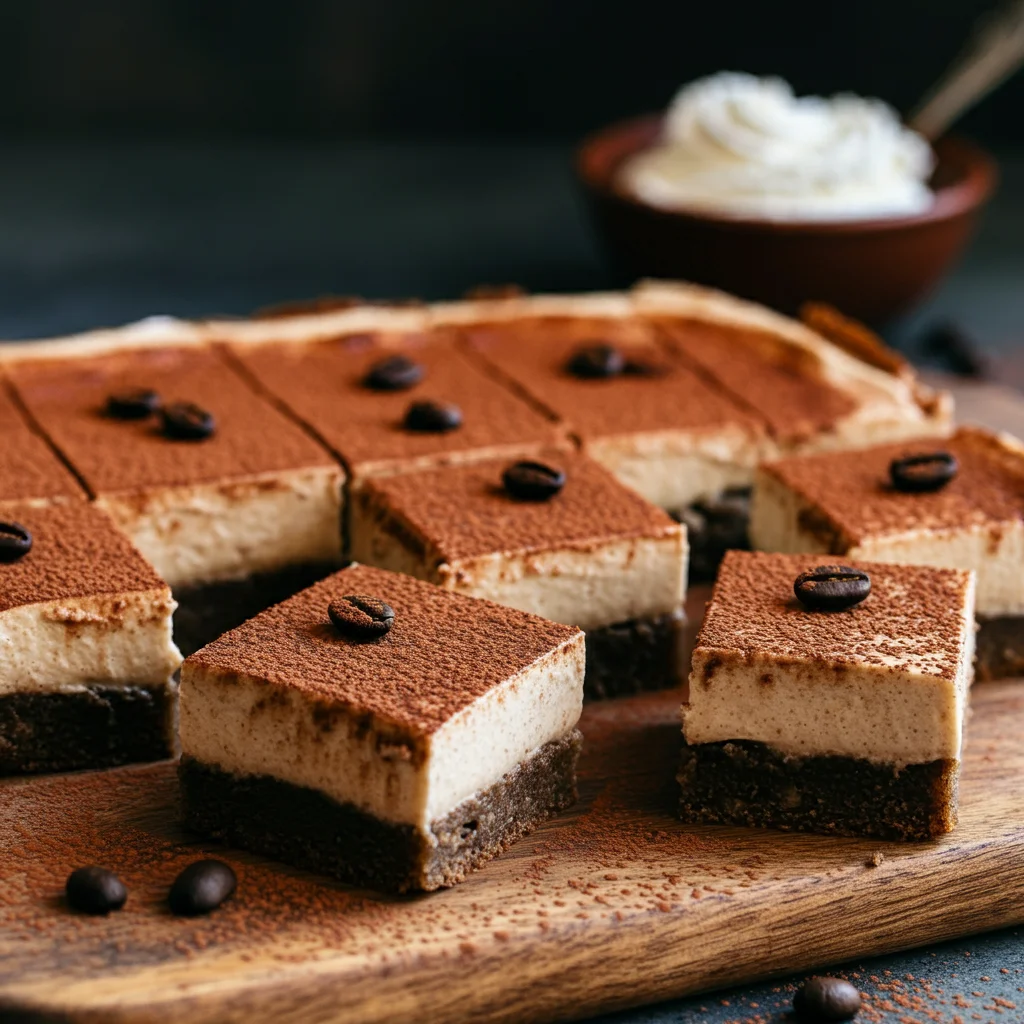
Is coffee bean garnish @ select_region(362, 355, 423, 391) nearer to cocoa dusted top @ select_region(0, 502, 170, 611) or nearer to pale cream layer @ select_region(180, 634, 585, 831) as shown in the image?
cocoa dusted top @ select_region(0, 502, 170, 611)

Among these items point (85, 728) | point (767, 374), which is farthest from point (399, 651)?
point (767, 374)

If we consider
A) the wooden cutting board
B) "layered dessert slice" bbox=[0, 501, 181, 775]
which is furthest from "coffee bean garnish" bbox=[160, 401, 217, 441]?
the wooden cutting board

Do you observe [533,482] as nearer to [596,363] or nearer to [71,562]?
[596,363]

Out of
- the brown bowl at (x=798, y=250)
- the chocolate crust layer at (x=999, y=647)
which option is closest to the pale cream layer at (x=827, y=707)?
the chocolate crust layer at (x=999, y=647)

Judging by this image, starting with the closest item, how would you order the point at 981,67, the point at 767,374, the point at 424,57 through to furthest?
the point at 767,374, the point at 981,67, the point at 424,57

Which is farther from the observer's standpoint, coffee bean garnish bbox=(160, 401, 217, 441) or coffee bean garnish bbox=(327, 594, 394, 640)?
coffee bean garnish bbox=(160, 401, 217, 441)

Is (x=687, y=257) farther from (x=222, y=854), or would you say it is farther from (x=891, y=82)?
(x=222, y=854)
